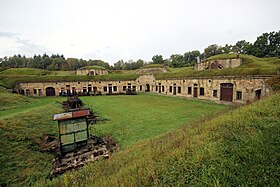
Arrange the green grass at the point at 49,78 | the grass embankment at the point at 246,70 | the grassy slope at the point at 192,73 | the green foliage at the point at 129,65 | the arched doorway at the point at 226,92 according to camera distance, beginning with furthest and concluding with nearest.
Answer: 1. the green foliage at the point at 129,65
2. the green grass at the point at 49,78
3. the arched doorway at the point at 226,92
4. the grassy slope at the point at 192,73
5. the grass embankment at the point at 246,70

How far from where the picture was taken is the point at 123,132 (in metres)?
9.60

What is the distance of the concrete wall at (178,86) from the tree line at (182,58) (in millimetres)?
16860

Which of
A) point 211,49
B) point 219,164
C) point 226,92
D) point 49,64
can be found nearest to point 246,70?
point 226,92

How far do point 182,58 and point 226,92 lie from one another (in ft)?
154

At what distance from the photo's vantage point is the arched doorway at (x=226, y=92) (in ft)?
58.2

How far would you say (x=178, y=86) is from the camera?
25.5 m

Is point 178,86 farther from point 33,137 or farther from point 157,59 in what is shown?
point 157,59

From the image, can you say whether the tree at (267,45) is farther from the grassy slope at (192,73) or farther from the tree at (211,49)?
the grassy slope at (192,73)

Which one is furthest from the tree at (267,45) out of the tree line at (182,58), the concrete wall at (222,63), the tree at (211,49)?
the concrete wall at (222,63)

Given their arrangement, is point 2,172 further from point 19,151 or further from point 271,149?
point 271,149

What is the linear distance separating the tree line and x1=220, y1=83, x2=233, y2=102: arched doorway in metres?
18.4

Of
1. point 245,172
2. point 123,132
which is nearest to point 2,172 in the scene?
point 123,132

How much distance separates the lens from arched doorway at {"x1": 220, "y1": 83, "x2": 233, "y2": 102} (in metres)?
17.7

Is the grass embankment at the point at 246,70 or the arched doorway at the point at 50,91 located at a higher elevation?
the grass embankment at the point at 246,70
